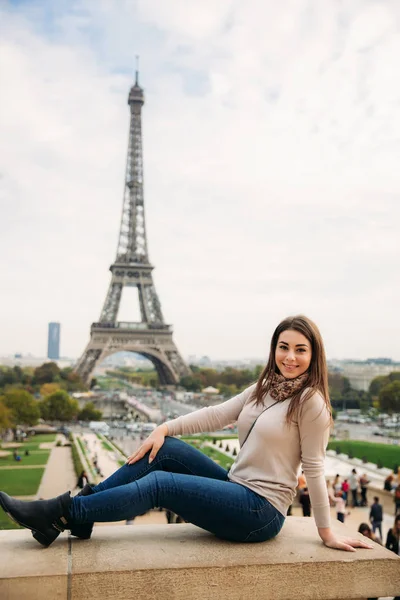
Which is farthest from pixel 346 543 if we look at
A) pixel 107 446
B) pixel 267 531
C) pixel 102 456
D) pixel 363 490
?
pixel 107 446

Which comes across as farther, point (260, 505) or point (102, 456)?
point (102, 456)

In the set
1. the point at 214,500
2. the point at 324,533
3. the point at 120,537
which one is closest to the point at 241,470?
the point at 214,500

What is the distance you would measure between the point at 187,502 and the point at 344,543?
0.78m

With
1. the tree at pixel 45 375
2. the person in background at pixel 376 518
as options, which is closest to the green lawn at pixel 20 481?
the person in background at pixel 376 518

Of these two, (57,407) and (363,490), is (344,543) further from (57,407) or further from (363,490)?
(57,407)

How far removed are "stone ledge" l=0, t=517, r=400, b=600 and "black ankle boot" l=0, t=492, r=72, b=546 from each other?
0.25 ft

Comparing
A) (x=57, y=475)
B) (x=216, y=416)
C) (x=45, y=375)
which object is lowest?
(x=57, y=475)

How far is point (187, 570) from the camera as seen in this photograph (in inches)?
105

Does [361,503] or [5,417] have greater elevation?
[5,417]

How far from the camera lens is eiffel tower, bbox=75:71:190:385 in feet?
175

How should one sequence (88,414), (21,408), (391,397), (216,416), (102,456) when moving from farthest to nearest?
(88,414) → (391,397) → (21,408) → (102,456) → (216,416)

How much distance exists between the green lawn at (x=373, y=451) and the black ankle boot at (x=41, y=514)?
1956 cm

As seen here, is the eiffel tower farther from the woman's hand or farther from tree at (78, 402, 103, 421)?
the woman's hand

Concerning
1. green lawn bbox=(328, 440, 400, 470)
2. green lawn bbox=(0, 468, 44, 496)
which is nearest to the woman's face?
green lawn bbox=(0, 468, 44, 496)
